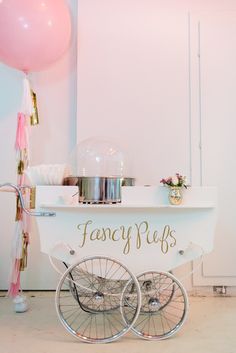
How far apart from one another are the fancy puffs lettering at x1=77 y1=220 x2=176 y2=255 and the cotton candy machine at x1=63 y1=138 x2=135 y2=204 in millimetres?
158

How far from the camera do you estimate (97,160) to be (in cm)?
198

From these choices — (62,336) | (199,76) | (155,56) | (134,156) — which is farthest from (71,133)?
(62,336)

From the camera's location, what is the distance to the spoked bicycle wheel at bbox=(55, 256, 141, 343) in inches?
61.5

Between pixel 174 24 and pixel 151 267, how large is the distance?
1.92 m

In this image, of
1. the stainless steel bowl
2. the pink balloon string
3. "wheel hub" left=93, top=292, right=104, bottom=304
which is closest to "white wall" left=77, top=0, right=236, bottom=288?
the pink balloon string

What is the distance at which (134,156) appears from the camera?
2.36 meters

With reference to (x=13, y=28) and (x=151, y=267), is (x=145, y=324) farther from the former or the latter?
(x=13, y=28)

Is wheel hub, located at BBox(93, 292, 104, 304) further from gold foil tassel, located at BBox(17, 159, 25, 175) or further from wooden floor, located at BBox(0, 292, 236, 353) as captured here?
gold foil tassel, located at BBox(17, 159, 25, 175)

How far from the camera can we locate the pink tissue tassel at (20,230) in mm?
1993

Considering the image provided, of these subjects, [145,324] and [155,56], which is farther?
[155,56]

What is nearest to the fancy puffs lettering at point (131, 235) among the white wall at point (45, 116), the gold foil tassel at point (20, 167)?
the gold foil tassel at point (20, 167)

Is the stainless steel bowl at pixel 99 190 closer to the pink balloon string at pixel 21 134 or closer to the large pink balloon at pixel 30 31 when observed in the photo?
the pink balloon string at pixel 21 134

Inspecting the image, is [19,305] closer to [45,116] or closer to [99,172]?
[99,172]

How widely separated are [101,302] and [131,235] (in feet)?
1.36
